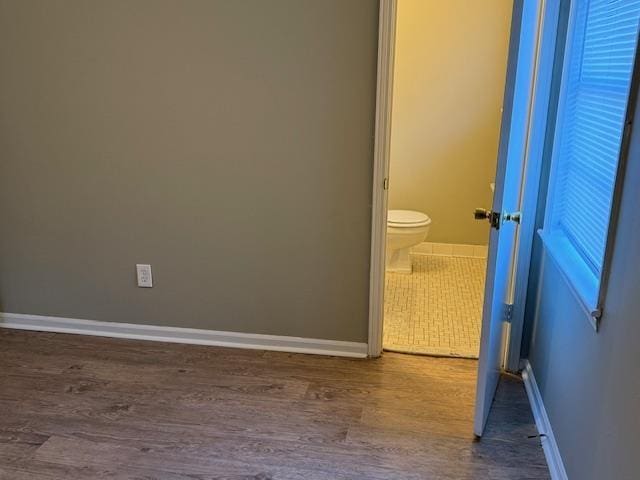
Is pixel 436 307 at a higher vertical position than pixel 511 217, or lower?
lower

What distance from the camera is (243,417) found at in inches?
90.1

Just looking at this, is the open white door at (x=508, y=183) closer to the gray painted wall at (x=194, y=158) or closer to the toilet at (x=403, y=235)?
the gray painted wall at (x=194, y=158)

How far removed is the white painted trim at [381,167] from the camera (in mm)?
2309

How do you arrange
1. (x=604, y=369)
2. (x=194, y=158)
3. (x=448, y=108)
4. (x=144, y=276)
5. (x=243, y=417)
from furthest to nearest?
(x=448, y=108) → (x=144, y=276) → (x=194, y=158) → (x=243, y=417) → (x=604, y=369)

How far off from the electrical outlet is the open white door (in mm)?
1659

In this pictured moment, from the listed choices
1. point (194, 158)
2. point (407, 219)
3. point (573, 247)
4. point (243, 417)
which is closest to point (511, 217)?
point (573, 247)

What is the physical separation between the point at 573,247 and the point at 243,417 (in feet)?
4.65

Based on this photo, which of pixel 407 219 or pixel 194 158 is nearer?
pixel 194 158

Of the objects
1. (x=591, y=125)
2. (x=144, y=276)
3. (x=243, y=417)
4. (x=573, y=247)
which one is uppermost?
(x=591, y=125)

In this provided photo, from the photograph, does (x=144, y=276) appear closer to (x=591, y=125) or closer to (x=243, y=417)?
(x=243, y=417)

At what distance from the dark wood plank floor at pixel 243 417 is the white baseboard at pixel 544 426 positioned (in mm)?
36

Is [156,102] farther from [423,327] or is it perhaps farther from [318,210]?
[423,327]

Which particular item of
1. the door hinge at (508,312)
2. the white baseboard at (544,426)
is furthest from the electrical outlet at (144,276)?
the white baseboard at (544,426)

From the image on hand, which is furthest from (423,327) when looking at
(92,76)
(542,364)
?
(92,76)
